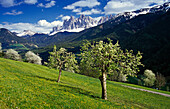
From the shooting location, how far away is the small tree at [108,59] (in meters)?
22.5

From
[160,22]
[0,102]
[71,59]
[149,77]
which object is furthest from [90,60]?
[160,22]

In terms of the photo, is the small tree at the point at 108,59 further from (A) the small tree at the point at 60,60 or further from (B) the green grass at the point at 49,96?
(A) the small tree at the point at 60,60

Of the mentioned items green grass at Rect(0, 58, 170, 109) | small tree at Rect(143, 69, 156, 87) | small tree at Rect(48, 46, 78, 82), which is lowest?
small tree at Rect(143, 69, 156, 87)

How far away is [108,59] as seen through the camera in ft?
73.7

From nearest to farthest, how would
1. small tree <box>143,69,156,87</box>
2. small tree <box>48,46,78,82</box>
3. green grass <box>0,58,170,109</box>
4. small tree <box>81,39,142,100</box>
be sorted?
green grass <box>0,58,170,109</box> → small tree <box>81,39,142,100</box> → small tree <box>48,46,78,82</box> → small tree <box>143,69,156,87</box>

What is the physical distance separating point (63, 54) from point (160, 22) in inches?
7606

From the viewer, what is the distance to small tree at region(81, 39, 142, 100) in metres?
22.5

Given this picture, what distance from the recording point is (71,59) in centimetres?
3378

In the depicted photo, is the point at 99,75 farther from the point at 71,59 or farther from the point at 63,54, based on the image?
the point at 63,54

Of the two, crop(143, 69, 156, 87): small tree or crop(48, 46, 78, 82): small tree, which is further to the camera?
crop(143, 69, 156, 87): small tree

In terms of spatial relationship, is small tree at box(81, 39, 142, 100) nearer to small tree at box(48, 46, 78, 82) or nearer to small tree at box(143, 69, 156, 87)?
small tree at box(48, 46, 78, 82)

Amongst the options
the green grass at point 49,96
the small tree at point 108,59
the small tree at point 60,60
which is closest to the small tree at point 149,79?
the green grass at point 49,96

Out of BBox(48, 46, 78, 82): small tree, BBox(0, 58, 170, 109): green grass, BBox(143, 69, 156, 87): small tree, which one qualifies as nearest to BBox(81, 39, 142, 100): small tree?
BBox(0, 58, 170, 109): green grass

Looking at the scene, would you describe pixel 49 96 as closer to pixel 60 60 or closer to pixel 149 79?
pixel 60 60
